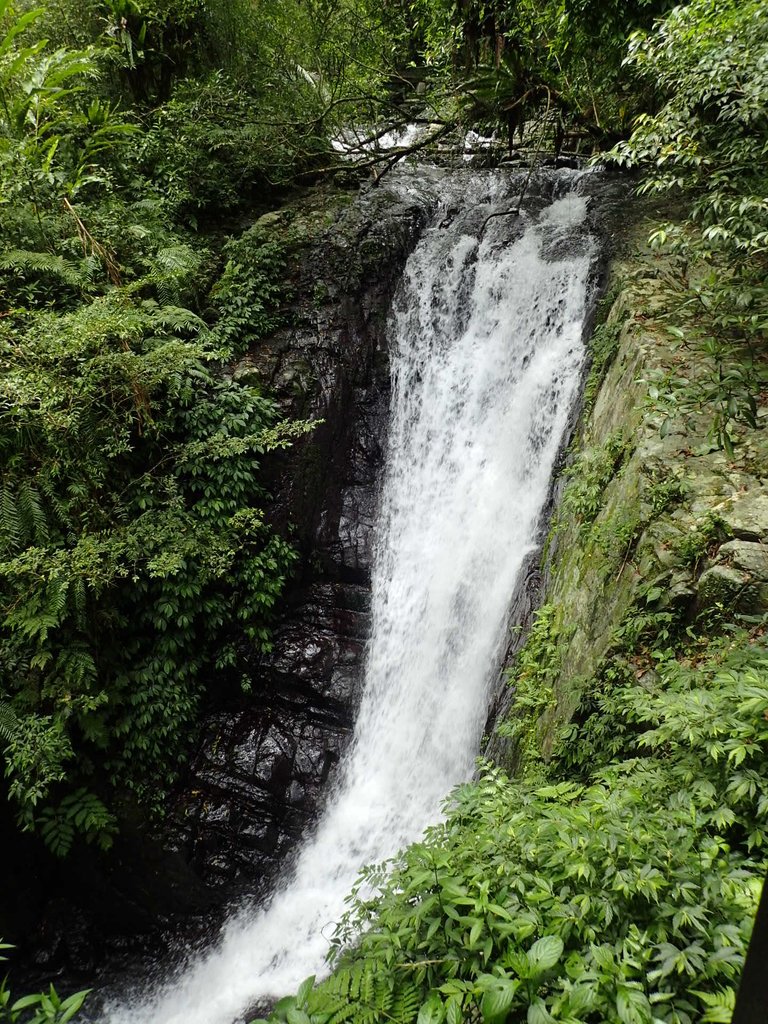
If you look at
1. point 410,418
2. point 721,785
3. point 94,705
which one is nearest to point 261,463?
point 410,418

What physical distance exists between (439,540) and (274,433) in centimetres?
252

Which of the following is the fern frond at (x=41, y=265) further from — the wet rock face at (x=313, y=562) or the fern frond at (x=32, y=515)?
the fern frond at (x=32, y=515)

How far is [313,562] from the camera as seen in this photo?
762 cm

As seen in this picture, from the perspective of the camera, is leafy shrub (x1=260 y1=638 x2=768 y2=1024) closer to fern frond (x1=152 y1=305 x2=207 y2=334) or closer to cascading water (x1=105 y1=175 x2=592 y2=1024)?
cascading water (x1=105 y1=175 x2=592 y2=1024)

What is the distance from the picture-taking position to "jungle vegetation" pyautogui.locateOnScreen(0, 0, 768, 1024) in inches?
76.7

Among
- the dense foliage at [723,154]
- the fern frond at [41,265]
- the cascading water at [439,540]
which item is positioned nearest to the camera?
the dense foliage at [723,154]

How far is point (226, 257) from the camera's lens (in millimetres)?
8547

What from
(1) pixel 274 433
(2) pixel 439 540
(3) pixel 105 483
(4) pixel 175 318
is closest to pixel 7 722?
(3) pixel 105 483

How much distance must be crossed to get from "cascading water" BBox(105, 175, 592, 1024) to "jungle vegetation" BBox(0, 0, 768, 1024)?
86cm

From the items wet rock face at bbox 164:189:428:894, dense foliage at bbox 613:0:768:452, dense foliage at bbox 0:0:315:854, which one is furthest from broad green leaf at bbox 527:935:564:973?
wet rock face at bbox 164:189:428:894

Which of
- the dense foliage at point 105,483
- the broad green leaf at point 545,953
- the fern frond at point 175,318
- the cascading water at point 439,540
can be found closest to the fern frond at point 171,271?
the dense foliage at point 105,483

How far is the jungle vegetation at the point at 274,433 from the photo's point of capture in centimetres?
195

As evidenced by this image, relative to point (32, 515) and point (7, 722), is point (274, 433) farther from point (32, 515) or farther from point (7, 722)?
point (7, 722)

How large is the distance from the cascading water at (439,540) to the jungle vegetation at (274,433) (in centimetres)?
86
